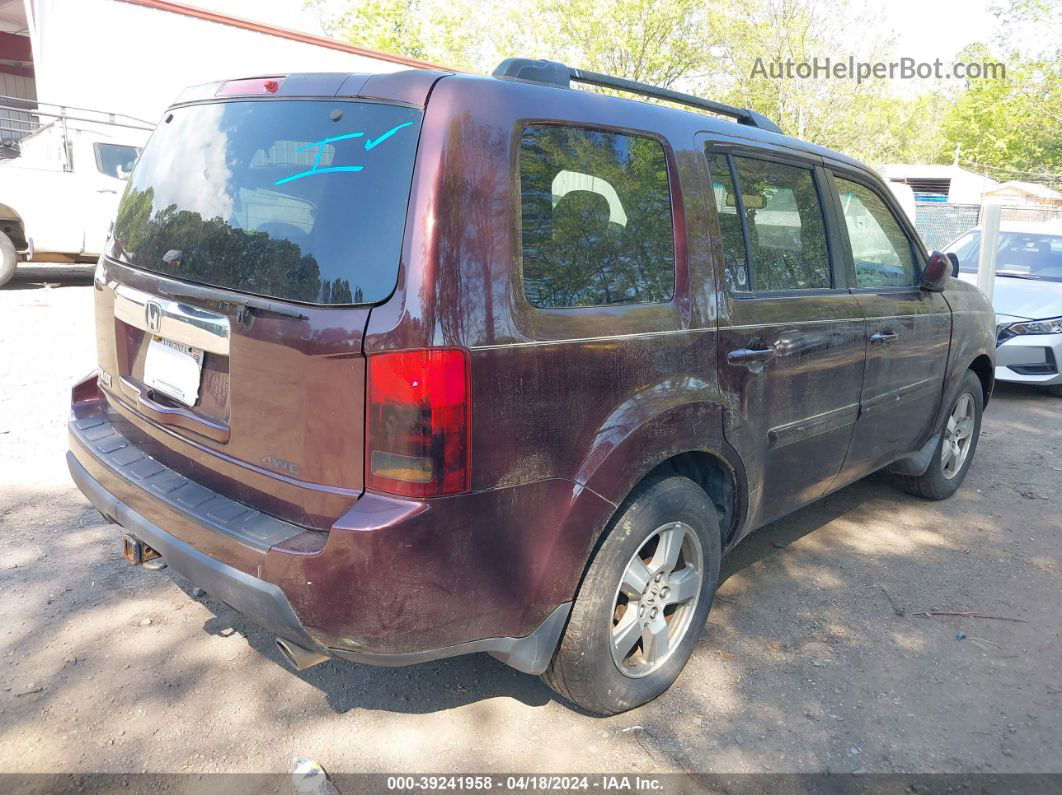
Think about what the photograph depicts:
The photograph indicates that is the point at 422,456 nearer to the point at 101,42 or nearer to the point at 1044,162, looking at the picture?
the point at 101,42

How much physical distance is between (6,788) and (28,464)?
2.75m

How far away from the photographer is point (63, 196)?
9.93 meters

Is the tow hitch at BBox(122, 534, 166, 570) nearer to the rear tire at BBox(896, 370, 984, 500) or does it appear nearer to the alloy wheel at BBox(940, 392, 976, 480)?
the rear tire at BBox(896, 370, 984, 500)

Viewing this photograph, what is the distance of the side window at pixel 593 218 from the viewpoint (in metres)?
2.21

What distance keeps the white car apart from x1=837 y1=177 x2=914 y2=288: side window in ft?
11.3

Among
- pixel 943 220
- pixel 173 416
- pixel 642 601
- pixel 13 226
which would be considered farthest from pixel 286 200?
pixel 943 220

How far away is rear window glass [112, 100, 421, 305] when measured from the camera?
204cm

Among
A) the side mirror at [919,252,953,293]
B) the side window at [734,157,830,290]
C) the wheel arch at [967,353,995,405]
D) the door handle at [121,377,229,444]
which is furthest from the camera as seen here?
the wheel arch at [967,353,995,405]

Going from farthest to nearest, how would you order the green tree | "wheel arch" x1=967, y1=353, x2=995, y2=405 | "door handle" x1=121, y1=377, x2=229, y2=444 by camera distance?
the green tree < "wheel arch" x1=967, y1=353, x2=995, y2=405 < "door handle" x1=121, y1=377, x2=229, y2=444

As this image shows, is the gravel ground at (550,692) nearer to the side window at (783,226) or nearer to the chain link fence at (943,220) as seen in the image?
the side window at (783,226)

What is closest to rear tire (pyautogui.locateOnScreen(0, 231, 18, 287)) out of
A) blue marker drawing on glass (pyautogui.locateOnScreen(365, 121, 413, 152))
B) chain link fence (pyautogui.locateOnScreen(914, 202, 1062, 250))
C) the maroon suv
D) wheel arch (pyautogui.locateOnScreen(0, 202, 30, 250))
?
wheel arch (pyautogui.locateOnScreen(0, 202, 30, 250))

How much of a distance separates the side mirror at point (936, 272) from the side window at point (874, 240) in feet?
0.24

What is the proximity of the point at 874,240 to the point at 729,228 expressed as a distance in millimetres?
1322

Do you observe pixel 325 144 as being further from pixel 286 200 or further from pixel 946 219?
pixel 946 219
